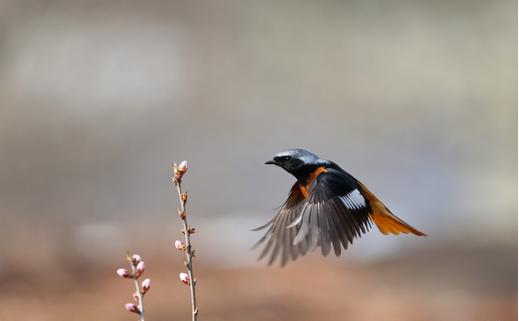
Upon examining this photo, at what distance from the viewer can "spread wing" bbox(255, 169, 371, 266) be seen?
105 cm

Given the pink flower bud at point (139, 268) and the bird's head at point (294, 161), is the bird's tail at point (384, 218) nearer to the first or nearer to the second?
the bird's head at point (294, 161)

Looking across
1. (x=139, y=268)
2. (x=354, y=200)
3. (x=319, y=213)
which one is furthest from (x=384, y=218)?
(x=139, y=268)

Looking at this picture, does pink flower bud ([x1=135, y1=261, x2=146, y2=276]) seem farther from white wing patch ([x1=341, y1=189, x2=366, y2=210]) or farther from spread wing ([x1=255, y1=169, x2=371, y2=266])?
white wing patch ([x1=341, y1=189, x2=366, y2=210])

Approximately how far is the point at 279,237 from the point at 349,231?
0.20 meters

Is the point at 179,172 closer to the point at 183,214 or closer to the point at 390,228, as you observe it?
the point at 183,214

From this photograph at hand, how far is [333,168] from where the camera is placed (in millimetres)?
1299

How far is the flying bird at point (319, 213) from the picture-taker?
1.06 metres

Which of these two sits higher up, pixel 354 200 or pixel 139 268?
pixel 354 200

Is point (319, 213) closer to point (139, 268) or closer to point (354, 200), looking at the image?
point (354, 200)

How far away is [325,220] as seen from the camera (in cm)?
109

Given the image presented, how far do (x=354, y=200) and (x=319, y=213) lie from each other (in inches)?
6.7

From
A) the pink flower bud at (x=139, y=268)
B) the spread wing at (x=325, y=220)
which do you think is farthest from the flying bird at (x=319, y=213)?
the pink flower bud at (x=139, y=268)

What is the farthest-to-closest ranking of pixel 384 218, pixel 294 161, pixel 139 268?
pixel 384 218
pixel 294 161
pixel 139 268

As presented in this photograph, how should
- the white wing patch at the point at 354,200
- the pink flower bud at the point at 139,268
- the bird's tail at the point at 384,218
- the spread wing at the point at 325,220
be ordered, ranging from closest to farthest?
the pink flower bud at the point at 139,268 → the spread wing at the point at 325,220 → the white wing patch at the point at 354,200 → the bird's tail at the point at 384,218
